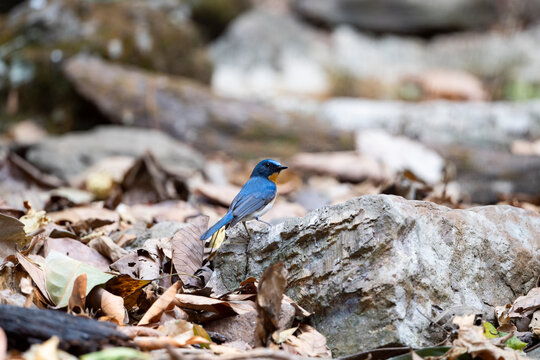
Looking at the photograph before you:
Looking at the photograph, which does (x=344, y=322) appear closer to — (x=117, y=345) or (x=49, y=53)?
(x=117, y=345)

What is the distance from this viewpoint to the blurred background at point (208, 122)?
499 centimetres

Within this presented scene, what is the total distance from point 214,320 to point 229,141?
4300 millimetres

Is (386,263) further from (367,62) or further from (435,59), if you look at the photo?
(435,59)

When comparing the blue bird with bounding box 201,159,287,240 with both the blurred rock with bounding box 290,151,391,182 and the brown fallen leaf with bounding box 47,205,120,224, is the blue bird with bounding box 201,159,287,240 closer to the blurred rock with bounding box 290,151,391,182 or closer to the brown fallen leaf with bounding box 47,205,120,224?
the brown fallen leaf with bounding box 47,205,120,224

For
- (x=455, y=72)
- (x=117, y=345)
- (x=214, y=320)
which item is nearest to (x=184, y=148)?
(x=214, y=320)

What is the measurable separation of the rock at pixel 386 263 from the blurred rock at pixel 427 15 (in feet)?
42.1

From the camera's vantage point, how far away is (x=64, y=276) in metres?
2.50

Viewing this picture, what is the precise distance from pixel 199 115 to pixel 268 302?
486cm

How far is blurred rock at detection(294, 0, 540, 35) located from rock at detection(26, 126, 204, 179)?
10.00 metres

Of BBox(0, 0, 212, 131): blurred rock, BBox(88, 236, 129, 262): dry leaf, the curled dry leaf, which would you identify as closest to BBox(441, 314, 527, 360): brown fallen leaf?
the curled dry leaf

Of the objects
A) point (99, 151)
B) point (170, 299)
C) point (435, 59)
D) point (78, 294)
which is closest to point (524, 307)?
point (170, 299)

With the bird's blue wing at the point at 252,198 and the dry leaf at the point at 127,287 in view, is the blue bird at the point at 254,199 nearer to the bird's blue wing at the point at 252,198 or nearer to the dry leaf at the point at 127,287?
the bird's blue wing at the point at 252,198

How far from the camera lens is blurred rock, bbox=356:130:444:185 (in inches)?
234

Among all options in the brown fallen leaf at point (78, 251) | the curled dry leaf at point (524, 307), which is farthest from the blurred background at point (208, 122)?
the curled dry leaf at point (524, 307)
